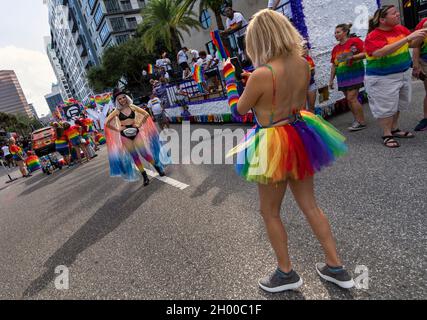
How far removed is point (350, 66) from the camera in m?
5.43

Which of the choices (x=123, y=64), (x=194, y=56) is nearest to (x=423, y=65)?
(x=194, y=56)

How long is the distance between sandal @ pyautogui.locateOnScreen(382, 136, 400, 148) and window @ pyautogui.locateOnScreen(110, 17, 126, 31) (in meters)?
57.1

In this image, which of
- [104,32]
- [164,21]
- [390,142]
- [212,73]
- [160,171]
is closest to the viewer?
[390,142]

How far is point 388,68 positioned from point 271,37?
3.42m

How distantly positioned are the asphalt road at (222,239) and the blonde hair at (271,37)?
1728 mm

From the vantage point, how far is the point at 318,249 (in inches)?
100

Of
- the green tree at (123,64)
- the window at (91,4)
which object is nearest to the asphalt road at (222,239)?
the green tree at (123,64)

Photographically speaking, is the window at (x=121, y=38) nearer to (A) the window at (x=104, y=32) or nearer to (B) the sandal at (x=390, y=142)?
(A) the window at (x=104, y=32)

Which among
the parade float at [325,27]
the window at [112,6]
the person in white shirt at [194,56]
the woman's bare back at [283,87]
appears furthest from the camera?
the window at [112,6]

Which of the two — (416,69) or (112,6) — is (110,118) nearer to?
(416,69)

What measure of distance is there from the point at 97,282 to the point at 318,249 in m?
2.23

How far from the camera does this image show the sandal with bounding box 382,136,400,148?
4.30 metres

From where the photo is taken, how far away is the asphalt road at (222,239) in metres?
2.29

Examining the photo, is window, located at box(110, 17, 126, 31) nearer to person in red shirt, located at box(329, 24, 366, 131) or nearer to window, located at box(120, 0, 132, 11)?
window, located at box(120, 0, 132, 11)
